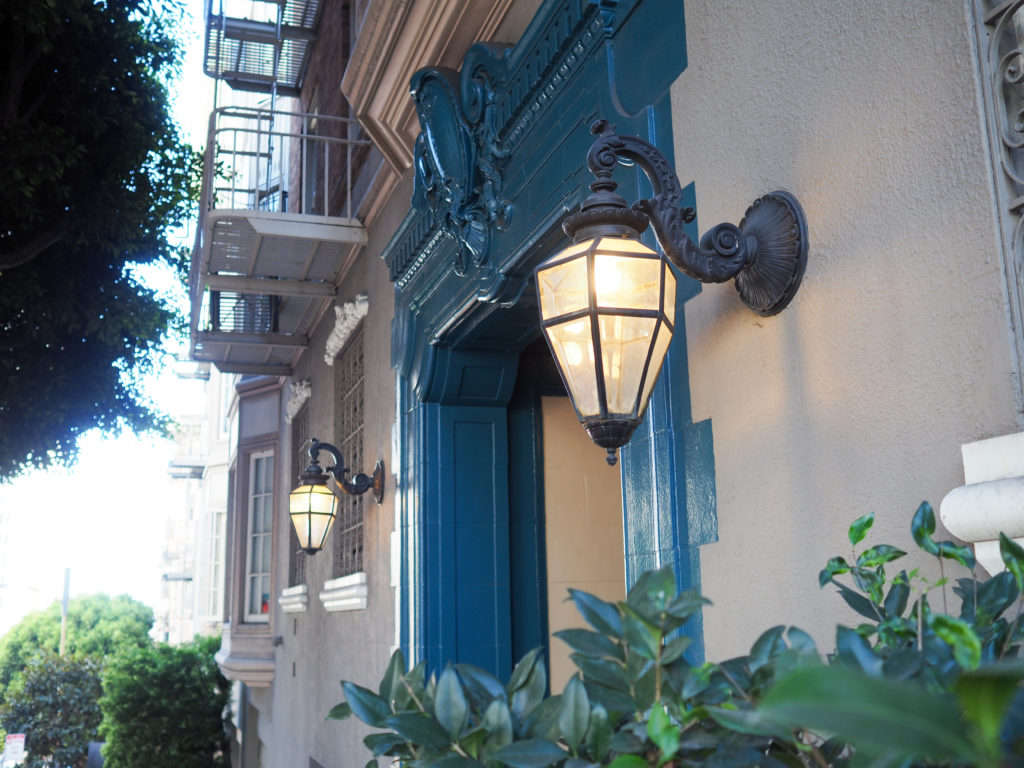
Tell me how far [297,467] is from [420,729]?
9.42 m

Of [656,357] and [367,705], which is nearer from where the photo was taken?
[367,705]

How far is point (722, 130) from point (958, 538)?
4.41ft

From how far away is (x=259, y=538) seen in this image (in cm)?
1230

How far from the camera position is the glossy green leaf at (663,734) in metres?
0.95

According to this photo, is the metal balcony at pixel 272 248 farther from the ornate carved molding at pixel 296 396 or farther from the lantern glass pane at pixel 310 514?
the lantern glass pane at pixel 310 514

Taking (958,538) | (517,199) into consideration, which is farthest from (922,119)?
(517,199)

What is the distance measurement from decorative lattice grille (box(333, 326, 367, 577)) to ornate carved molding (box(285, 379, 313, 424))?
176 cm

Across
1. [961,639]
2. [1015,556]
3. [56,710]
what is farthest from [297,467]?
[56,710]

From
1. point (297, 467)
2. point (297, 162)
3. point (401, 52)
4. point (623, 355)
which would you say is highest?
point (297, 162)

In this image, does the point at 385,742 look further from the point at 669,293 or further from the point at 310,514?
the point at 310,514

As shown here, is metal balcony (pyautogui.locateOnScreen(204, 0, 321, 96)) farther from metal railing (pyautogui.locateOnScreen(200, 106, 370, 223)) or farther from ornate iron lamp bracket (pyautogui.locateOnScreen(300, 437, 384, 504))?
ornate iron lamp bracket (pyautogui.locateOnScreen(300, 437, 384, 504))

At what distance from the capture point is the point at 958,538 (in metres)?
1.67

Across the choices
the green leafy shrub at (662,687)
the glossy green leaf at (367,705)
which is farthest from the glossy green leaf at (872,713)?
the glossy green leaf at (367,705)

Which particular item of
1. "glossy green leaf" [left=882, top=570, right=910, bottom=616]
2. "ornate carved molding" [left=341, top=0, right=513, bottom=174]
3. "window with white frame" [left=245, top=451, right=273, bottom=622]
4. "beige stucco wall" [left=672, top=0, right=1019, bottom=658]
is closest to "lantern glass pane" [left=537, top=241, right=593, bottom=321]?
"beige stucco wall" [left=672, top=0, right=1019, bottom=658]
